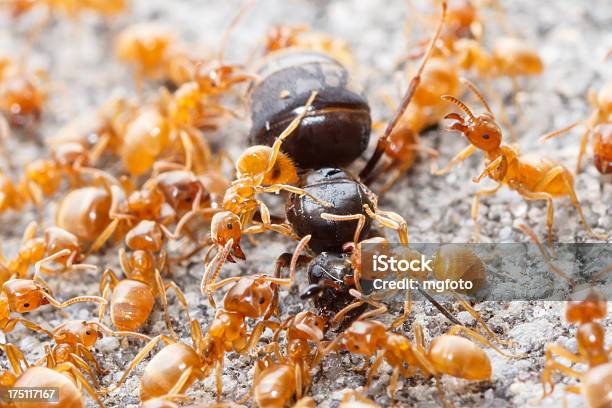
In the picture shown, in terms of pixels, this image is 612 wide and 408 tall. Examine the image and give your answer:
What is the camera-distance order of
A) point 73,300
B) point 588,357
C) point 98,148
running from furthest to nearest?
point 98,148, point 73,300, point 588,357

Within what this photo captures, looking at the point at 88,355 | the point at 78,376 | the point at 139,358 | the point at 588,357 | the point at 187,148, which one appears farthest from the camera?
the point at 187,148

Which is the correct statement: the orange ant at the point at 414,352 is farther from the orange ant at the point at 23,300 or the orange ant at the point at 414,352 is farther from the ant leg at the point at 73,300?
the orange ant at the point at 23,300

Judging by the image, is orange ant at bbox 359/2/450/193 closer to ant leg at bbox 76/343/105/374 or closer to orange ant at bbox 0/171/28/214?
ant leg at bbox 76/343/105/374

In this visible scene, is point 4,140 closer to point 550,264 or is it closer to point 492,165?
point 492,165

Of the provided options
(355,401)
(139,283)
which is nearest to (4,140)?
(139,283)

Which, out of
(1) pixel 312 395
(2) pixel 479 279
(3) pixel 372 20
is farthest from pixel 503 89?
(1) pixel 312 395

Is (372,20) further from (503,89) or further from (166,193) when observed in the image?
(166,193)

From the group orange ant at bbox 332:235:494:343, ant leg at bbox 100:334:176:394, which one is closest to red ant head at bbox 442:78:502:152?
orange ant at bbox 332:235:494:343
